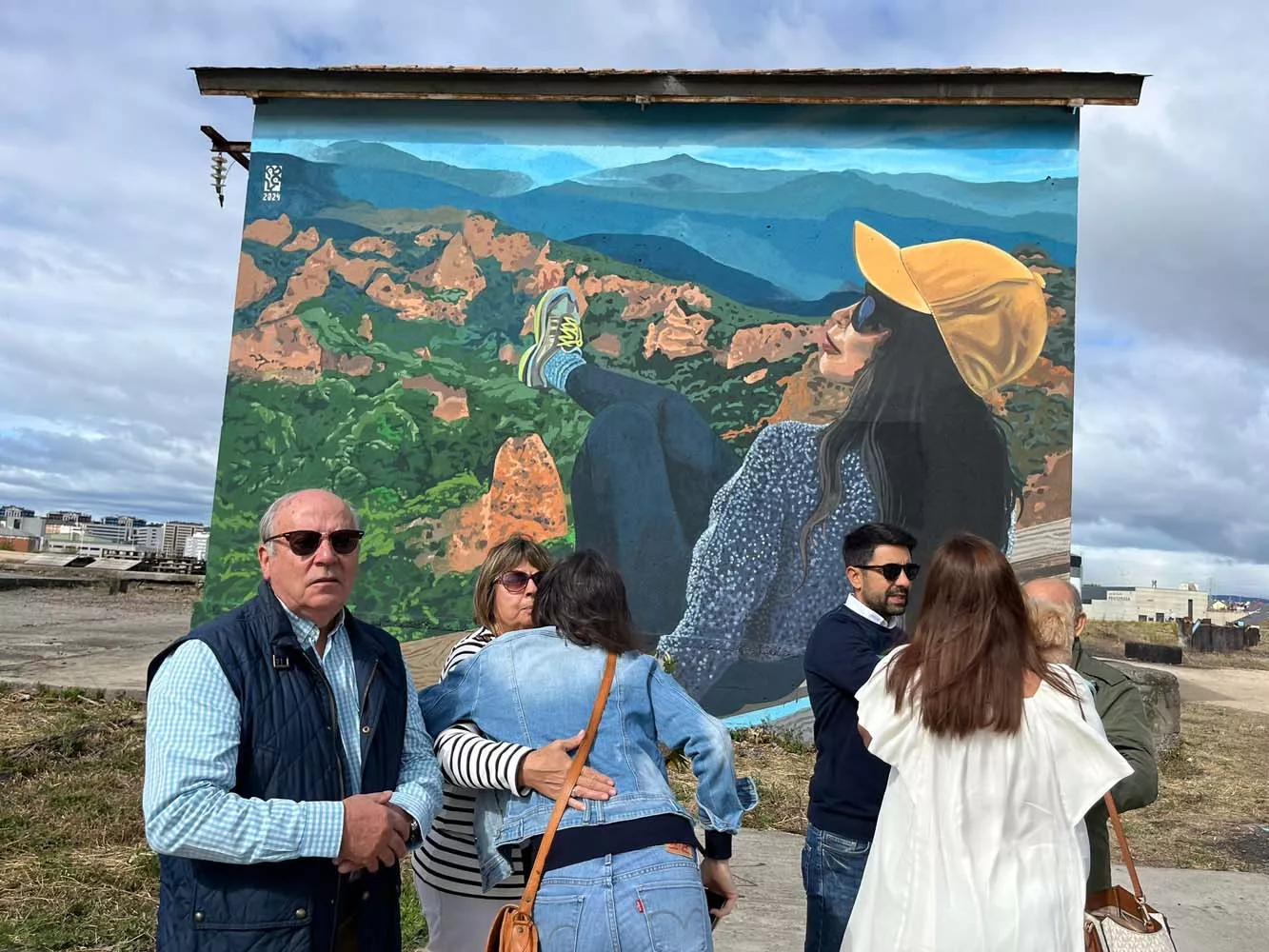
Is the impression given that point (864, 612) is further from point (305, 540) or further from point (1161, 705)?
point (1161, 705)

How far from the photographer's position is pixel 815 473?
366 inches

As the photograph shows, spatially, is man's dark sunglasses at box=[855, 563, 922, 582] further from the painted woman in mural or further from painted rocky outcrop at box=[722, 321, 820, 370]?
painted rocky outcrop at box=[722, 321, 820, 370]

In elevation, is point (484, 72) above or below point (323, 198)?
above

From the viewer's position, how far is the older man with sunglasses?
2111 mm

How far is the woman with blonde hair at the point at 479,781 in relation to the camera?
2.40 meters

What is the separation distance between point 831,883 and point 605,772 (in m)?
1.09

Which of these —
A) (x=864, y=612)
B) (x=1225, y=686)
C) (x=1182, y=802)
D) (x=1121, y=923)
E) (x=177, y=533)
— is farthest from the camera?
(x=177, y=533)

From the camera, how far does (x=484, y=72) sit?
9.82 metres

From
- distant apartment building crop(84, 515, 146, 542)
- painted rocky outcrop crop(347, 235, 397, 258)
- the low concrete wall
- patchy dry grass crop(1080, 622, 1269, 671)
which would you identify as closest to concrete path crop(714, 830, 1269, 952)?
the low concrete wall

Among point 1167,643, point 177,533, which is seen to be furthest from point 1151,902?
point 177,533

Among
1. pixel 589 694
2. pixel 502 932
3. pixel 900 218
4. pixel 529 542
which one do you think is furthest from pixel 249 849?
pixel 900 218

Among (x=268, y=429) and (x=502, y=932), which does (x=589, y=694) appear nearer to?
(x=502, y=932)

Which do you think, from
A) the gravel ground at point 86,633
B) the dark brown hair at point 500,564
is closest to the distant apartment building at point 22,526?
the gravel ground at point 86,633

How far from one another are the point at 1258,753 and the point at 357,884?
39.1 ft
